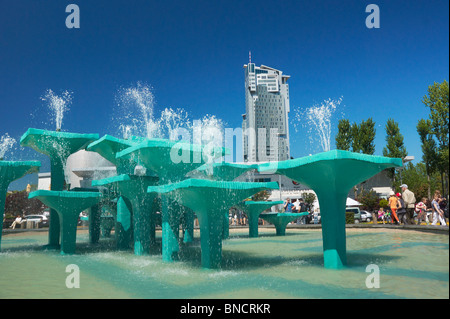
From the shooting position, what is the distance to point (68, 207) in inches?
395

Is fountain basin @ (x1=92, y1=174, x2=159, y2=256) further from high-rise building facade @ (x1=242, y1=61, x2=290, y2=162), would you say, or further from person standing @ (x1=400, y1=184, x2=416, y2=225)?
high-rise building facade @ (x1=242, y1=61, x2=290, y2=162)

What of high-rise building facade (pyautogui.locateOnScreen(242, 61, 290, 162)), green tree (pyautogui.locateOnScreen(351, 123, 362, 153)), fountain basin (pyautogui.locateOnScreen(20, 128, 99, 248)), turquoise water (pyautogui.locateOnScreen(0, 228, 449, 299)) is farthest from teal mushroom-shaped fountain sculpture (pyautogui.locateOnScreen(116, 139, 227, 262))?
high-rise building facade (pyautogui.locateOnScreen(242, 61, 290, 162))

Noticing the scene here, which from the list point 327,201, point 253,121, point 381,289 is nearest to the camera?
point 381,289

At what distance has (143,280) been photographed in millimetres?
5816

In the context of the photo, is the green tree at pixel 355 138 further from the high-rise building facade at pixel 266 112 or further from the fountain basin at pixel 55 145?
the high-rise building facade at pixel 266 112

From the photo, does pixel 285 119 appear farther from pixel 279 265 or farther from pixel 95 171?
pixel 279 265

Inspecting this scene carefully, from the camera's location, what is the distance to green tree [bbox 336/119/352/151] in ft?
121

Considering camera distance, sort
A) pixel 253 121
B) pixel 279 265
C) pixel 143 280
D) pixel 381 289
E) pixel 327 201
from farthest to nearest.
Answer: pixel 253 121 → pixel 279 265 → pixel 327 201 → pixel 143 280 → pixel 381 289

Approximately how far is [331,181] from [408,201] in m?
8.86

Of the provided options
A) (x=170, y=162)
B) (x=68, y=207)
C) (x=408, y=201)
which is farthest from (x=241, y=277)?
(x=408, y=201)

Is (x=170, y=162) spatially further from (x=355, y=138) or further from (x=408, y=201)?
(x=355, y=138)

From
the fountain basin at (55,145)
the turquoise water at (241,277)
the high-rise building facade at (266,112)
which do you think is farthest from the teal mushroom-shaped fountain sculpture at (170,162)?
the high-rise building facade at (266,112)

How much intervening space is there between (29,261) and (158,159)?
13.1ft
